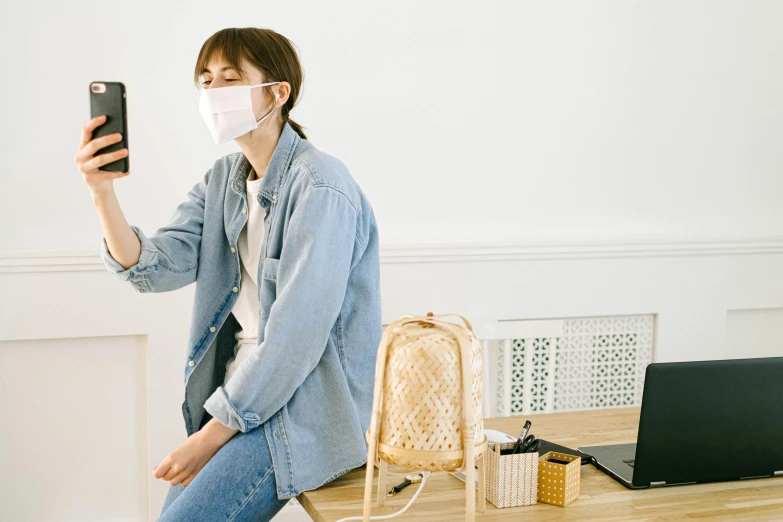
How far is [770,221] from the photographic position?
2.98 m

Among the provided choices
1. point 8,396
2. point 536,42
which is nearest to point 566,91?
point 536,42

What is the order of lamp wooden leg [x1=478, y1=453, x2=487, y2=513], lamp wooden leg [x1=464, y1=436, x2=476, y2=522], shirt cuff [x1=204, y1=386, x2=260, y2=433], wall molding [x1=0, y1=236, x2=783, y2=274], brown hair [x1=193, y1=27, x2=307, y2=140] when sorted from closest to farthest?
lamp wooden leg [x1=464, y1=436, x2=476, y2=522] → lamp wooden leg [x1=478, y1=453, x2=487, y2=513] → shirt cuff [x1=204, y1=386, x2=260, y2=433] → brown hair [x1=193, y1=27, x2=307, y2=140] → wall molding [x1=0, y1=236, x2=783, y2=274]

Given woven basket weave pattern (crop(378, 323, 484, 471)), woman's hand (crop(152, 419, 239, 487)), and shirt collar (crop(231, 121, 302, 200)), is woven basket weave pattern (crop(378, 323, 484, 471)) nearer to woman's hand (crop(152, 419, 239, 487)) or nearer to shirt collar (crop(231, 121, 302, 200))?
woman's hand (crop(152, 419, 239, 487))

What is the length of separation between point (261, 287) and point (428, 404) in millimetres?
499

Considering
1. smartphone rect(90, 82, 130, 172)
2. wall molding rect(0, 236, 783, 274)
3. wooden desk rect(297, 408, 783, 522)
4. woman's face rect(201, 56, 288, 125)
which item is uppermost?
woman's face rect(201, 56, 288, 125)

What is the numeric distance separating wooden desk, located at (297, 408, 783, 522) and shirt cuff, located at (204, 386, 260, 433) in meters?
0.16

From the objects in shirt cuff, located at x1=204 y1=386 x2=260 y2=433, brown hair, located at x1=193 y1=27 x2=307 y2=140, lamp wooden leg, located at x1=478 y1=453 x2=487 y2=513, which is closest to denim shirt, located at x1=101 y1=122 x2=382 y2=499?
shirt cuff, located at x1=204 y1=386 x2=260 y2=433

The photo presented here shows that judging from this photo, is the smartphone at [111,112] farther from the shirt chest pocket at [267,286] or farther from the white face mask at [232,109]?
the shirt chest pocket at [267,286]

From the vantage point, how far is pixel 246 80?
165cm

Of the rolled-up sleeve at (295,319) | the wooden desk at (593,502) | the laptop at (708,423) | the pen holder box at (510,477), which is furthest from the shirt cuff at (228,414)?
the laptop at (708,423)

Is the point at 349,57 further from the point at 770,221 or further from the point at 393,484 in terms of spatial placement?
the point at 770,221

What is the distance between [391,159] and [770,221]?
57.1 inches

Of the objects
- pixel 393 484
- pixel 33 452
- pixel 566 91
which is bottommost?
pixel 33 452

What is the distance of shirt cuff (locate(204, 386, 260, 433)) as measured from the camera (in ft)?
4.64
